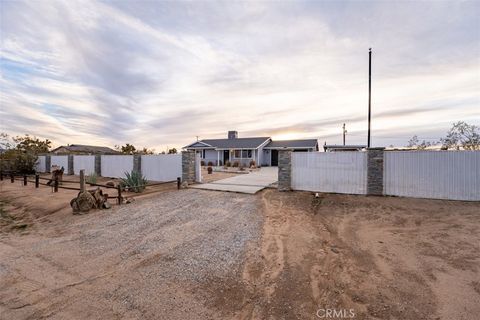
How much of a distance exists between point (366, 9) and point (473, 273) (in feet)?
30.3

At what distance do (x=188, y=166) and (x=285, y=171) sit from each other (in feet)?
18.8

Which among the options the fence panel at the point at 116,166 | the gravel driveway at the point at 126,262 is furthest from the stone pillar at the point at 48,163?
the gravel driveway at the point at 126,262

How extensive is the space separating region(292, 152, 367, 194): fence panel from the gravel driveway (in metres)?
3.40

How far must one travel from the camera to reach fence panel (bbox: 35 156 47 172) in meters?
25.9

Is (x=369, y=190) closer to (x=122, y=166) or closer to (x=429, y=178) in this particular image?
(x=429, y=178)

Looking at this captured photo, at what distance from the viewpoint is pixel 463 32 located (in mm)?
9516

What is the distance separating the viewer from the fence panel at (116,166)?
703 inches

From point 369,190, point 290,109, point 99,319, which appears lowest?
point 99,319

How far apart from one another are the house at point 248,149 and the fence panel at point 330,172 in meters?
18.3

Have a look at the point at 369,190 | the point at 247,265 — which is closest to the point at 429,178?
the point at 369,190

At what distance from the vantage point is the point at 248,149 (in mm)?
30172

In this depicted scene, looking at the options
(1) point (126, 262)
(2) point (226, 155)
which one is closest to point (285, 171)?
(1) point (126, 262)

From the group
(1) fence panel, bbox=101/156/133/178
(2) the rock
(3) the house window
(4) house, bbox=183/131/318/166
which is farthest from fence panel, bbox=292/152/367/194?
(3) the house window

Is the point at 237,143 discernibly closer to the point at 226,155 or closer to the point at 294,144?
the point at 226,155
